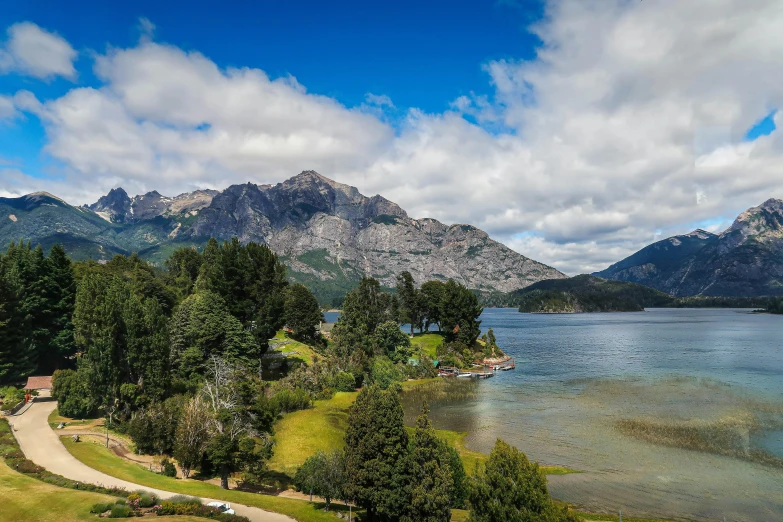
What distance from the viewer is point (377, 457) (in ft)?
108

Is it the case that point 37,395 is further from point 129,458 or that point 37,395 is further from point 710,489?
point 710,489

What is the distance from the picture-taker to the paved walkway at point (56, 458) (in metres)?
32.6

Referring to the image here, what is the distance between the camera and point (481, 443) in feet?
197

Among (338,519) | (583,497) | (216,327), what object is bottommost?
(583,497)

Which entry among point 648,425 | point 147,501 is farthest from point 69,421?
point 648,425

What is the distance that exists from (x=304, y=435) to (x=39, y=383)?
43.1m

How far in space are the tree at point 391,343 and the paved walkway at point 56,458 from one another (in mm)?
71505

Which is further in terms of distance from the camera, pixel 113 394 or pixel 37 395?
pixel 37 395

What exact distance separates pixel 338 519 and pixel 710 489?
126 feet

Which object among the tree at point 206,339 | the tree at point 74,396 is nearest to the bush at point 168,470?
the tree at point 74,396

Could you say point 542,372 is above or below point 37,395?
below

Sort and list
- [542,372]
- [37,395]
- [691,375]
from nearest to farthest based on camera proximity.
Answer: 1. [37,395]
2. [691,375]
3. [542,372]

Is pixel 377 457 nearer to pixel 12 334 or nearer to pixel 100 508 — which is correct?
pixel 100 508

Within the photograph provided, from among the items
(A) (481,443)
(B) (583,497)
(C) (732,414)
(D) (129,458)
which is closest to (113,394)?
(D) (129,458)
